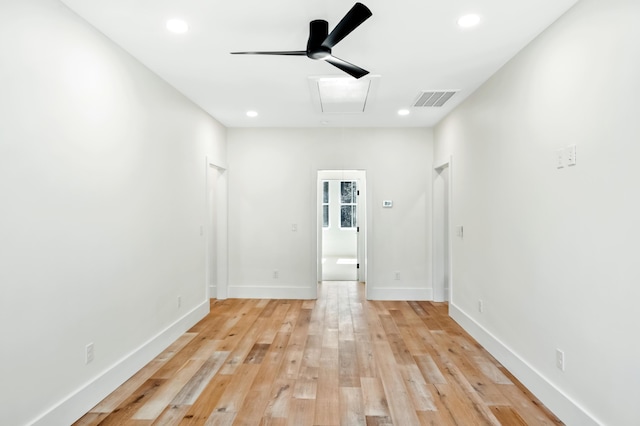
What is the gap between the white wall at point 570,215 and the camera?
6.12 feet

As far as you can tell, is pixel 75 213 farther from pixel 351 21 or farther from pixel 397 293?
pixel 397 293

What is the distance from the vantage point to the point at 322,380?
2896mm

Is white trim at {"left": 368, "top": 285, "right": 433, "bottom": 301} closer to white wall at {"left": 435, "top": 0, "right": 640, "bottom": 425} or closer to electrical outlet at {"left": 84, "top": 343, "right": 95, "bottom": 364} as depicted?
white wall at {"left": 435, "top": 0, "right": 640, "bottom": 425}

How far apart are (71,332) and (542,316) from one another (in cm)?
316

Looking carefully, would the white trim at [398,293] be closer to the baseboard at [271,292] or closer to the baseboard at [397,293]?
the baseboard at [397,293]

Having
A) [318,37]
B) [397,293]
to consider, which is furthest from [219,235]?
[318,37]

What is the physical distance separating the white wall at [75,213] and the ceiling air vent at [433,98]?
266 centimetres

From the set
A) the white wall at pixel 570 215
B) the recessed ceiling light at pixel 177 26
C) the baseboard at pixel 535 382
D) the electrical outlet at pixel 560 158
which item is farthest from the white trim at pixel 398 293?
the recessed ceiling light at pixel 177 26

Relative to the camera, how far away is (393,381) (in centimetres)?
287

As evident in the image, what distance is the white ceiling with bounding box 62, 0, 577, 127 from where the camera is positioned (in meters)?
2.29

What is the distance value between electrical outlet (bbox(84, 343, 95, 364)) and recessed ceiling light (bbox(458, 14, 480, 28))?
330 centimetres

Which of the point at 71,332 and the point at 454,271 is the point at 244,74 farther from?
the point at 454,271

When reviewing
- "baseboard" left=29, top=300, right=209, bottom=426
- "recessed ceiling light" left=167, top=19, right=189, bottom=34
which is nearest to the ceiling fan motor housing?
"recessed ceiling light" left=167, top=19, right=189, bottom=34

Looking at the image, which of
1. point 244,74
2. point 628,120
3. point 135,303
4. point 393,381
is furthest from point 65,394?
point 628,120
